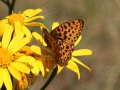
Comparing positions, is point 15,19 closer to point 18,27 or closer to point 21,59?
point 18,27

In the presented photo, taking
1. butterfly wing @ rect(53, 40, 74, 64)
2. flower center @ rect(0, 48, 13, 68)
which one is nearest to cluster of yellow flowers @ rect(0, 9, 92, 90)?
flower center @ rect(0, 48, 13, 68)

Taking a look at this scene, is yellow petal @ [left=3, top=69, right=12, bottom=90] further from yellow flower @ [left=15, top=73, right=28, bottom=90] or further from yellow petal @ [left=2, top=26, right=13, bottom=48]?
yellow petal @ [left=2, top=26, right=13, bottom=48]

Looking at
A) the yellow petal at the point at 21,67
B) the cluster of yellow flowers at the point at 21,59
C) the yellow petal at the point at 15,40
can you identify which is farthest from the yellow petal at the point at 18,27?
the yellow petal at the point at 21,67

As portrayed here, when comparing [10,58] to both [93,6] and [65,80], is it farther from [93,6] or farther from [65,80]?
[93,6]

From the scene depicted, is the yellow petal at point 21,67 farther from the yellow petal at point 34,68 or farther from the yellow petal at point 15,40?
the yellow petal at point 15,40

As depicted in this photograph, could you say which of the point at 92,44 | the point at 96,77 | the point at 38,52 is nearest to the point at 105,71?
the point at 96,77

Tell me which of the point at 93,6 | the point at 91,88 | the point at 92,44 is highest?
the point at 93,6

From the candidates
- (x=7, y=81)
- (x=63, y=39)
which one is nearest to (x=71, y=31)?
(x=63, y=39)
